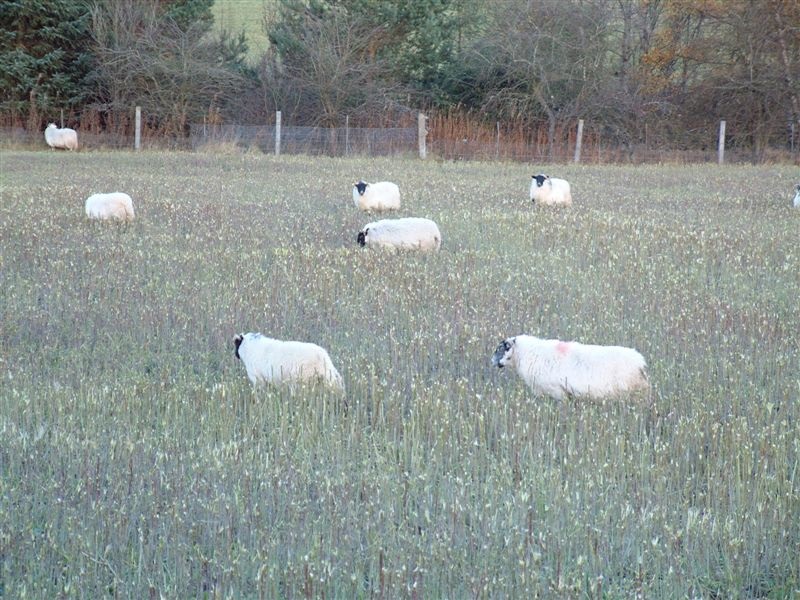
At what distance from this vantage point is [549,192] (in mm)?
17219

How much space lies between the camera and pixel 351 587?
3834 mm

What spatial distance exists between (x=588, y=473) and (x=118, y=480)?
7.54ft

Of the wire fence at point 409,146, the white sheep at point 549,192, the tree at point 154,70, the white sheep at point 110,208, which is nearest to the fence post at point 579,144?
the wire fence at point 409,146

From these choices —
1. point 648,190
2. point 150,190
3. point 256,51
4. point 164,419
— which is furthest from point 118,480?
point 256,51

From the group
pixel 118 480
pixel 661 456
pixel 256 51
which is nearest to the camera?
pixel 118 480

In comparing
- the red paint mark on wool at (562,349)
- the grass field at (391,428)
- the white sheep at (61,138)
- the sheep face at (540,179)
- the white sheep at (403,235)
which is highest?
the white sheep at (61,138)

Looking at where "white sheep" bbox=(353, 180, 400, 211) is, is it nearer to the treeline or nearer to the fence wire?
the fence wire

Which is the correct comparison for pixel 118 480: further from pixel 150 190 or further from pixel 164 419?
pixel 150 190

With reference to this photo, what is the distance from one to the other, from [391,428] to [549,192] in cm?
1199

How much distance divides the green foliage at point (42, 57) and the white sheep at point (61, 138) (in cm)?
297

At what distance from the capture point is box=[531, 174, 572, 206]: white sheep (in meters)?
17.2

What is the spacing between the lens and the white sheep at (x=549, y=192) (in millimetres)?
17172

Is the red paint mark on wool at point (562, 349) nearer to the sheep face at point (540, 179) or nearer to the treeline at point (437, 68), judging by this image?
the sheep face at point (540, 179)

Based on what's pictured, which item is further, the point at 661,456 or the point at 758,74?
the point at 758,74
